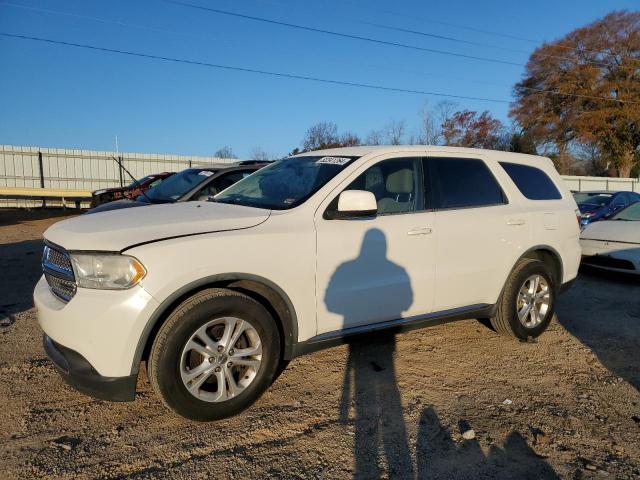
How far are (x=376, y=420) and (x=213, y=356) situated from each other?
1.14m

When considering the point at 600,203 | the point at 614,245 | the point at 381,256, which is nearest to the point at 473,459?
the point at 381,256

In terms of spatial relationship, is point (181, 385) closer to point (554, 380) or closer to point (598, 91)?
point (554, 380)

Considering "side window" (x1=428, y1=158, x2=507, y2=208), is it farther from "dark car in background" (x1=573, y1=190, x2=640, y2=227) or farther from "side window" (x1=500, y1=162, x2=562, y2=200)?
"dark car in background" (x1=573, y1=190, x2=640, y2=227)

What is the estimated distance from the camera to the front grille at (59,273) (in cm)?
289

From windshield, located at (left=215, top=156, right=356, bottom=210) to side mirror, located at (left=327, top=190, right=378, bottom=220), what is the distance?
0.27 metres

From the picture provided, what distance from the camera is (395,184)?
400cm

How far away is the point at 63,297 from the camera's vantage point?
2941 mm

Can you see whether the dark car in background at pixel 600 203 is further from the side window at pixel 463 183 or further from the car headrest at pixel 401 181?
the car headrest at pixel 401 181

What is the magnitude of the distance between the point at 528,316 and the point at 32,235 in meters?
11.6

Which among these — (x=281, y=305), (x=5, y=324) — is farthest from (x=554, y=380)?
(x=5, y=324)

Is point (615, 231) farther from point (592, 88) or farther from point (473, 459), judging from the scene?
point (592, 88)

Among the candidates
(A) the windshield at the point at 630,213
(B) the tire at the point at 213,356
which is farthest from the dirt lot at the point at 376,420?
(A) the windshield at the point at 630,213

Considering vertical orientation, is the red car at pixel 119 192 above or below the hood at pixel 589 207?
above

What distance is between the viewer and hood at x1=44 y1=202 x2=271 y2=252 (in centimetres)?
282
